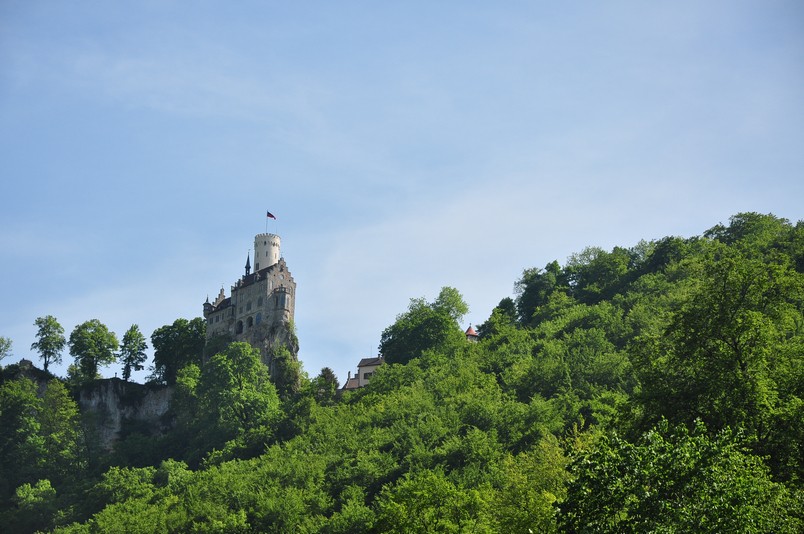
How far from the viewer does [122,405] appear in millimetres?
108188

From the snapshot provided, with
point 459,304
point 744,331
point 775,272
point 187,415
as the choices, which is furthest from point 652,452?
point 459,304

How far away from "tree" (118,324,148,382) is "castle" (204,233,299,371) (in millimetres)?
8360

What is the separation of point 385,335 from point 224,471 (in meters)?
35.8

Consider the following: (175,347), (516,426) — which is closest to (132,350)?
(175,347)

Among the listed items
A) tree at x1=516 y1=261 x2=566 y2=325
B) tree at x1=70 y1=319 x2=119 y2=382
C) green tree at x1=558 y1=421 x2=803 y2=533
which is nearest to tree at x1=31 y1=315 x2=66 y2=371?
tree at x1=70 y1=319 x2=119 y2=382

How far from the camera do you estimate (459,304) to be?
389ft

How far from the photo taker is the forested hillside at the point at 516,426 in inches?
1210

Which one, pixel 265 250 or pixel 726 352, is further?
pixel 265 250

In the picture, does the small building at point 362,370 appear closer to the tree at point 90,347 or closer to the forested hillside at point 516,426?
the forested hillside at point 516,426

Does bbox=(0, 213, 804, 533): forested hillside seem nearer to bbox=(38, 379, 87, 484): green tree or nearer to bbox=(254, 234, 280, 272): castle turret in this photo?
bbox=(38, 379, 87, 484): green tree

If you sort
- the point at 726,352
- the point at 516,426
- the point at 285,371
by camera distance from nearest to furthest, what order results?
the point at 726,352, the point at 516,426, the point at 285,371

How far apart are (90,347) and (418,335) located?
39376 millimetres

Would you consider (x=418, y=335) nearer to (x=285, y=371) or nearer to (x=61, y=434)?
(x=285, y=371)

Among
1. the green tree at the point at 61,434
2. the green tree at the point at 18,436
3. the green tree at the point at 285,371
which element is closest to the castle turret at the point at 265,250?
the green tree at the point at 285,371
